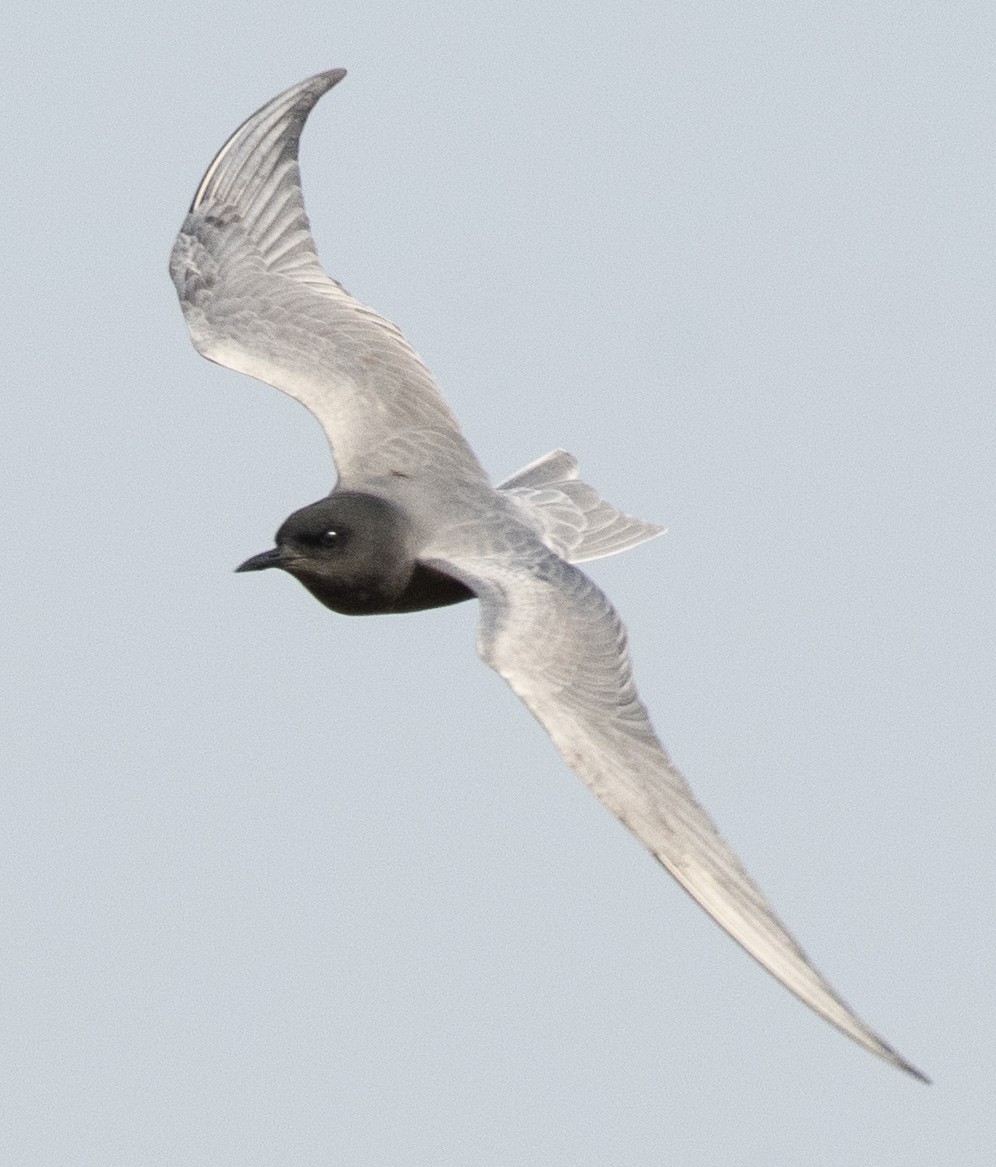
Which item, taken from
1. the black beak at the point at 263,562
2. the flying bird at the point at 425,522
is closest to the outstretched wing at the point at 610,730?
the flying bird at the point at 425,522

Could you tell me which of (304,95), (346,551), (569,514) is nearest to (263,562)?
(346,551)

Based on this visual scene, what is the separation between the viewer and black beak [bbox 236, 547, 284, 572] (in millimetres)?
12094

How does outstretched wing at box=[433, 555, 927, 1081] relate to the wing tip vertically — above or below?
below

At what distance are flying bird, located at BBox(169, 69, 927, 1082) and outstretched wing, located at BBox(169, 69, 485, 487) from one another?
10 mm

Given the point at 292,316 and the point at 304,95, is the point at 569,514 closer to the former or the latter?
the point at 292,316

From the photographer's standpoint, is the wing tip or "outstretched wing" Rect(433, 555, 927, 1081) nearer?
"outstretched wing" Rect(433, 555, 927, 1081)

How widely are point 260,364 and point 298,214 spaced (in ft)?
3.66

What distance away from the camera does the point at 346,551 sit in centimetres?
1202

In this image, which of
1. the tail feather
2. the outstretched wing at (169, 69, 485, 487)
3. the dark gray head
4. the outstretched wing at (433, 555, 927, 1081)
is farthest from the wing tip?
the outstretched wing at (433, 555, 927, 1081)

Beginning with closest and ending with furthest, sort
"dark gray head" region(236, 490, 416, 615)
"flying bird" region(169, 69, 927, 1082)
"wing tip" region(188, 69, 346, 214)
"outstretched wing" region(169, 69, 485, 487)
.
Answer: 1. "flying bird" region(169, 69, 927, 1082)
2. "dark gray head" region(236, 490, 416, 615)
3. "outstretched wing" region(169, 69, 485, 487)
4. "wing tip" region(188, 69, 346, 214)

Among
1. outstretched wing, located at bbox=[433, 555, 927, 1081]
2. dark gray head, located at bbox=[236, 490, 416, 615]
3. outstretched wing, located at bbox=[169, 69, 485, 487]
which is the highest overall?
outstretched wing, located at bbox=[169, 69, 485, 487]

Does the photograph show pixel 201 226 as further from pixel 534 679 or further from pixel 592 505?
pixel 534 679

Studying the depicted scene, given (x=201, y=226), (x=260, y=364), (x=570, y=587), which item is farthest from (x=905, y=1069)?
(x=201, y=226)

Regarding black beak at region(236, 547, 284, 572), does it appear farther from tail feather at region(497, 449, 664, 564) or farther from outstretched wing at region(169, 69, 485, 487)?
tail feather at region(497, 449, 664, 564)
